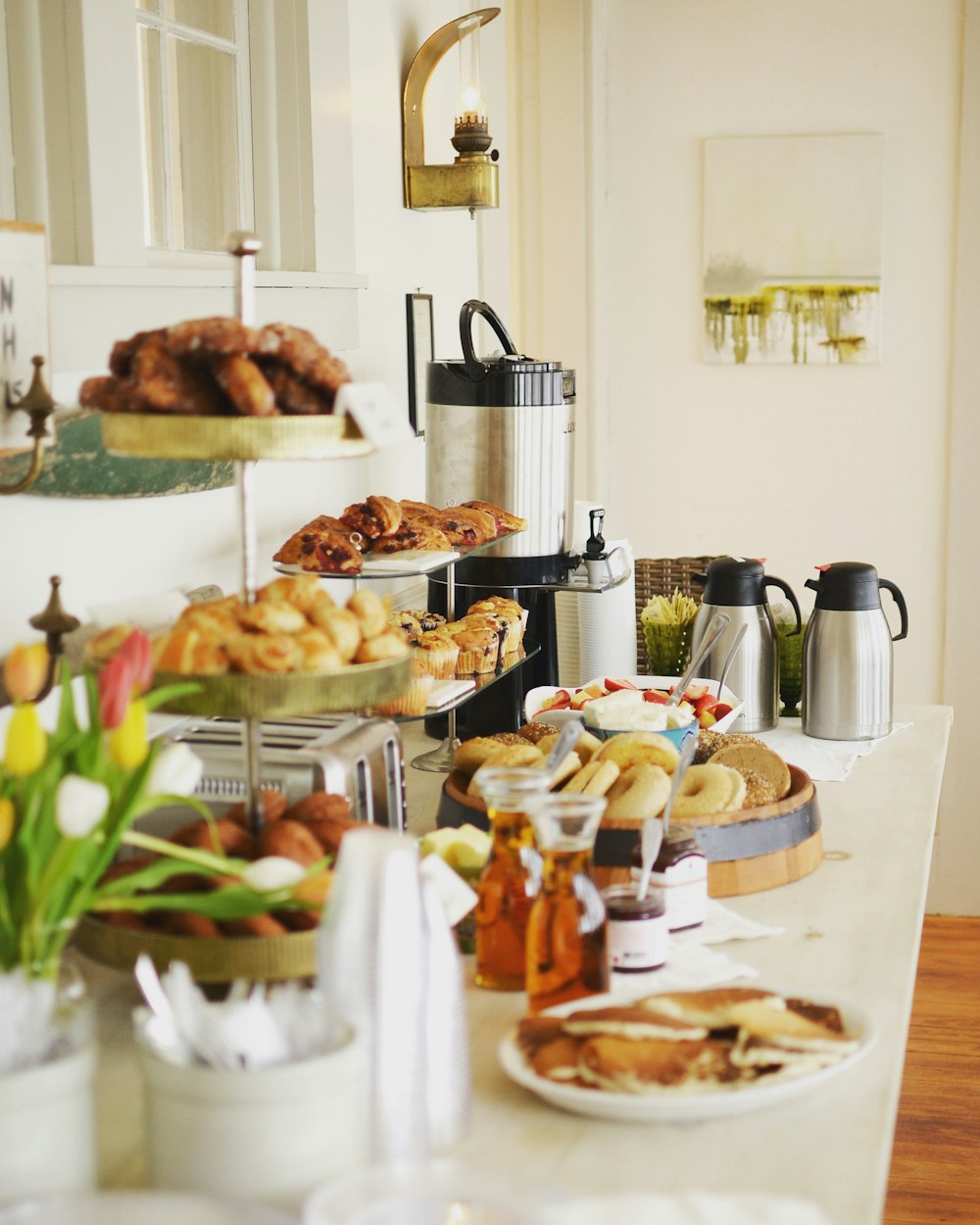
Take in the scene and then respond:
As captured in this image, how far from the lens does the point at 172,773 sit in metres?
1.01

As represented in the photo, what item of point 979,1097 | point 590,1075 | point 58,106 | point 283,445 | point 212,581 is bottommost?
point 979,1097

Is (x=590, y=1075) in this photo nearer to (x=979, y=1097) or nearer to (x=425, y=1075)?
(x=425, y=1075)

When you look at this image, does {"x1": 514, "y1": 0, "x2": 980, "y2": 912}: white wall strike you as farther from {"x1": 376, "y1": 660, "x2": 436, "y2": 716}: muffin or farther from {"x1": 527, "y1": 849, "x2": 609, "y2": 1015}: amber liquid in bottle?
{"x1": 527, "y1": 849, "x2": 609, "y2": 1015}: amber liquid in bottle

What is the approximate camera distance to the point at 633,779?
4.81 ft

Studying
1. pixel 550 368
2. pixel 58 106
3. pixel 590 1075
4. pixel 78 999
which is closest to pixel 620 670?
pixel 550 368

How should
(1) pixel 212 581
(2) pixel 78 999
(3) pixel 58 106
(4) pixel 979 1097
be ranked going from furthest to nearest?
1. (4) pixel 979 1097
2. (1) pixel 212 581
3. (3) pixel 58 106
4. (2) pixel 78 999

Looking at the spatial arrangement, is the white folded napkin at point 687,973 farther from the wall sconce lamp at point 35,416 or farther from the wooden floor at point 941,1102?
the wooden floor at point 941,1102

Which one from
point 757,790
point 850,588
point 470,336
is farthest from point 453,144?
point 757,790

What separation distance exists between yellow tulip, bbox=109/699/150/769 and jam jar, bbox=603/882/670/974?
456 mm

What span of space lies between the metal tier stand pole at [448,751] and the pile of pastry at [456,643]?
4cm

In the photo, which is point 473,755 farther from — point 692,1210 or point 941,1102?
point 941,1102

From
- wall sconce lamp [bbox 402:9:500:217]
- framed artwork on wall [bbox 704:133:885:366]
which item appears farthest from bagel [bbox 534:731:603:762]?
framed artwork on wall [bbox 704:133:885:366]

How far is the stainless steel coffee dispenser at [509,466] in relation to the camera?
218 centimetres

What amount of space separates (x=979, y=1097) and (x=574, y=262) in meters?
2.31
